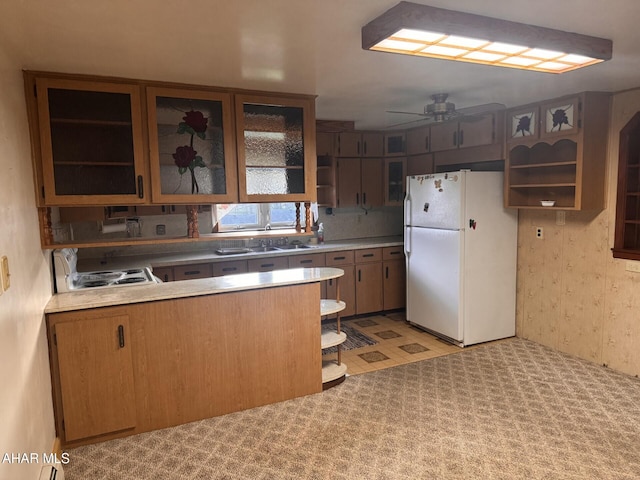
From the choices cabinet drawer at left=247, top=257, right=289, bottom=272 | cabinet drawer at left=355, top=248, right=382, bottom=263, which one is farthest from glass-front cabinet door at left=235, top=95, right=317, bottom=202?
cabinet drawer at left=355, top=248, right=382, bottom=263

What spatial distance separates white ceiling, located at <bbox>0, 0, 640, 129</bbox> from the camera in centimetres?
166

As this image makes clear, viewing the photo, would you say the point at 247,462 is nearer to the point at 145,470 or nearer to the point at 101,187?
the point at 145,470

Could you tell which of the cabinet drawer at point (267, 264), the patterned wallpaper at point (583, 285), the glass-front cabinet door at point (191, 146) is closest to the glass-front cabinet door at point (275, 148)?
the glass-front cabinet door at point (191, 146)

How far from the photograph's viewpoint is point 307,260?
15.3 feet

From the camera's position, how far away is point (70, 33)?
1856mm

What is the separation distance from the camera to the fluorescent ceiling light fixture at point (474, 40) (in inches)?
66.4

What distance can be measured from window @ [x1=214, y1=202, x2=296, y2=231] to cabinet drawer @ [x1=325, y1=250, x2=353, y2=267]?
80cm

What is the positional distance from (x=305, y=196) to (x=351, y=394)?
1579 millimetres

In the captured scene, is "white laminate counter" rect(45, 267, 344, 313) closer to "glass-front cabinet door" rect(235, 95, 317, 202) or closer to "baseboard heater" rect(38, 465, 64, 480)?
"glass-front cabinet door" rect(235, 95, 317, 202)

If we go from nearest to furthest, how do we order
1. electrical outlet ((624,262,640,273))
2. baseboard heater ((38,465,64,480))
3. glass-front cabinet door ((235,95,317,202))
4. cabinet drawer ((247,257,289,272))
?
baseboard heater ((38,465,64,480)) → glass-front cabinet door ((235,95,317,202)) → electrical outlet ((624,262,640,273)) → cabinet drawer ((247,257,289,272))

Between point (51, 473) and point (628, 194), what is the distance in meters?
4.36

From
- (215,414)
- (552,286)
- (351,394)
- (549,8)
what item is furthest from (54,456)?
(552,286)

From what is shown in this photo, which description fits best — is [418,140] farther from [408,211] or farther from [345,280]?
[345,280]

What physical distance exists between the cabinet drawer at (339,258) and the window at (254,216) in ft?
2.61
